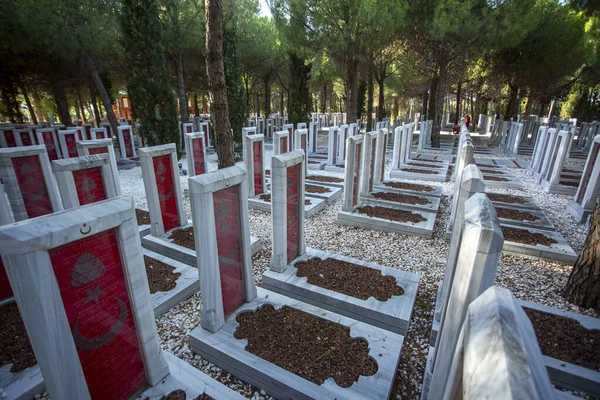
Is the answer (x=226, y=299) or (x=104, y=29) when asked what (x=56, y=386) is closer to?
(x=226, y=299)

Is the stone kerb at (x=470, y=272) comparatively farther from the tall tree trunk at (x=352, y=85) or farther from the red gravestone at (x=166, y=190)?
the tall tree trunk at (x=352, y=85)

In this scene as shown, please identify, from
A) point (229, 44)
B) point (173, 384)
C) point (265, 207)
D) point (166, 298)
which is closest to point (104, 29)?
point (229, 44)

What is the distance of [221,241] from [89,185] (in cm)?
279

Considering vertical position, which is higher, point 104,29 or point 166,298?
point 104,29

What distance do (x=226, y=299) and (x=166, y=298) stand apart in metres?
0.98

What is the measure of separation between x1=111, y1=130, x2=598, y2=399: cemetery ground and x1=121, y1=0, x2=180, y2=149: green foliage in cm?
501

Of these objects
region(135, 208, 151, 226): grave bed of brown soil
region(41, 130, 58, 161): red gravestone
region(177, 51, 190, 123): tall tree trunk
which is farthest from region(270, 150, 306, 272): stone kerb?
region(177, 51, 190, 123): tall tree trunk

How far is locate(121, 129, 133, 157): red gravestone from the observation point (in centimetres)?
1333

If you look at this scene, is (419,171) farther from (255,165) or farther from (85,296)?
(85,296)

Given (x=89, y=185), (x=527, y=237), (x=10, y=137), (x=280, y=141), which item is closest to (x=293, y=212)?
(x=89, y=185)

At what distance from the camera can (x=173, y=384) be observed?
8.72 ft

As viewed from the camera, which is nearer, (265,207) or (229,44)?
(265,207)

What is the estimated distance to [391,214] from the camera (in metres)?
6.59

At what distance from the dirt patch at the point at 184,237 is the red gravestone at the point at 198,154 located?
3808 mm
